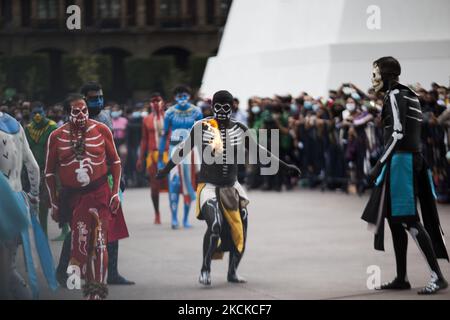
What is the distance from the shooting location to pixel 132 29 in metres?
67.6

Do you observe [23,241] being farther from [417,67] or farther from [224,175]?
[417,67]

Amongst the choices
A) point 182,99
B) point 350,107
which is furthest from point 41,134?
point 350,107

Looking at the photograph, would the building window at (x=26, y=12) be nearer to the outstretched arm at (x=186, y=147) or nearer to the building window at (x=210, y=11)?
the building window at (x=210, y=11)

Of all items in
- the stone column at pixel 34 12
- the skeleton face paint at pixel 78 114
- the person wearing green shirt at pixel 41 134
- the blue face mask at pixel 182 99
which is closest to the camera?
the skeleton face paint at pixel 78 114

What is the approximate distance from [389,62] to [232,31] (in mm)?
22007

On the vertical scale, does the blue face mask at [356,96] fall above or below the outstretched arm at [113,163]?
below

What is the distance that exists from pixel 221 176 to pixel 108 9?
59180mm

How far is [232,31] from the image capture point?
30906mm

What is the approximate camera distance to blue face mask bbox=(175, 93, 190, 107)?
1385cm

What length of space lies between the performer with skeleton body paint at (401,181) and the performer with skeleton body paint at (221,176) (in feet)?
2.88

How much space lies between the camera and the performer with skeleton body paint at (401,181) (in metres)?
9.00

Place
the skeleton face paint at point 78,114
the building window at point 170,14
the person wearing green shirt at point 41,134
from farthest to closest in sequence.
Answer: the building window at point 170,14
the person wearing green shirt at point 41,134
the skeleton face paint at point 78,114

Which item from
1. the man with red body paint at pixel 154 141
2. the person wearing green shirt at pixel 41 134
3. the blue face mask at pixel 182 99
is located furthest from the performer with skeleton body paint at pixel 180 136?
the person wearing green shirt at pixel 41 134

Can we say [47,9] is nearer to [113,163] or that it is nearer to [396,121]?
[113,163]
